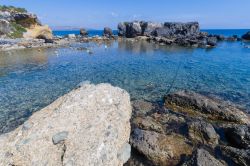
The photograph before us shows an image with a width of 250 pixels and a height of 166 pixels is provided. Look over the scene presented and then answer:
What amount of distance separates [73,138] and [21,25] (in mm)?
66141

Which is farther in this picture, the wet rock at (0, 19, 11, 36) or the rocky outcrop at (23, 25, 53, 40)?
the rocky outcrop at (23, 25, 53, 40)

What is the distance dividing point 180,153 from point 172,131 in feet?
7.02

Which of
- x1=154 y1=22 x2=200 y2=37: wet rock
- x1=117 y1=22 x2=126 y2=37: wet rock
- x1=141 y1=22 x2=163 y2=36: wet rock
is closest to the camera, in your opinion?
x1=154 y1=22 x2=200 y2=37: wet rock

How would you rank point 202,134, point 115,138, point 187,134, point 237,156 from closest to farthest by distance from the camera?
point 237,156, point 115,138, point 202,134, point 187,134

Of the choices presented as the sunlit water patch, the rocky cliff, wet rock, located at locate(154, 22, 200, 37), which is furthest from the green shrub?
wet rock, located at locate(154, 22, 200, 37)

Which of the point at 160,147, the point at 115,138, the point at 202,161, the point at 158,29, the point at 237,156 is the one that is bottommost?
the point at 237,156

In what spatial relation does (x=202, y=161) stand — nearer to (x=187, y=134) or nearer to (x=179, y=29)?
(x=187, y=134)

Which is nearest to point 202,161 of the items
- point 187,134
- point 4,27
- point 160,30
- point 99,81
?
point 187,134

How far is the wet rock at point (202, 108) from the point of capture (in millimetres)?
13366

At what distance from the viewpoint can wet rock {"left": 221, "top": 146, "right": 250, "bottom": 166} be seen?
8.80 meters

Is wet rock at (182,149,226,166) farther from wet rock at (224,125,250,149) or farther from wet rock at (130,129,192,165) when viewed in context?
wet rock at (224,125,250,149)

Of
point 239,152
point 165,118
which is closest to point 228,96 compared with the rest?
point 165,118

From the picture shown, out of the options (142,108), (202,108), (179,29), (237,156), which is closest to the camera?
(237,156)

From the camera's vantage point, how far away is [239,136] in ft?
34.6
